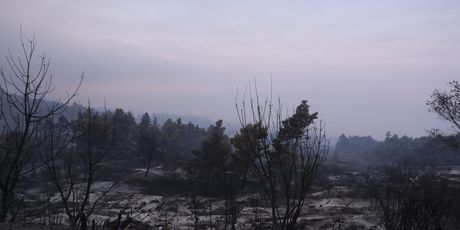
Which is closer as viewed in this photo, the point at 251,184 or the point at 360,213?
the point at 360,213

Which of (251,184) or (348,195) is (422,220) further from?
(251,184)

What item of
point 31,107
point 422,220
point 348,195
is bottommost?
point 348,195

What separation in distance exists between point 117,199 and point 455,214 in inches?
1037

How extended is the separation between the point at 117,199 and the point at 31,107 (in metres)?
31.6

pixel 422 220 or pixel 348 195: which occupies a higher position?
pixel 422 220

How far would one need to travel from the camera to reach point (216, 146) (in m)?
40.5

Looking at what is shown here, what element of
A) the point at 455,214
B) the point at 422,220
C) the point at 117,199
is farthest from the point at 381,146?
the point at 422,220

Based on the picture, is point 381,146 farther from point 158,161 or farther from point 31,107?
point 31,107

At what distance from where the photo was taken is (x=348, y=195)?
3828 centimetres

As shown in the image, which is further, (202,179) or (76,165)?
(202,179)

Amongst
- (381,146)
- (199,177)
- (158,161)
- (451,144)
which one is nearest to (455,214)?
(451,144)

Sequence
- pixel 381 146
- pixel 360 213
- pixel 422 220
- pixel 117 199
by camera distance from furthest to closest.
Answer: pixel 381 146 < pixel 117 199 < pixel 360 213 < pixel 422 220

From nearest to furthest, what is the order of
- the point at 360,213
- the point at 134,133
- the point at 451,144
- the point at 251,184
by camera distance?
the point at 451,144 < the point at 360,213 < the point at 251,184 < the point at 134,133

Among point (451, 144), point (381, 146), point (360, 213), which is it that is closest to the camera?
point (451, 144)
